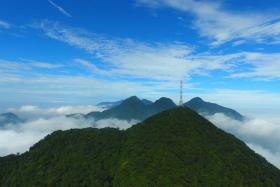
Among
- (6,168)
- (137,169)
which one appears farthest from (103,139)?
(6,168)

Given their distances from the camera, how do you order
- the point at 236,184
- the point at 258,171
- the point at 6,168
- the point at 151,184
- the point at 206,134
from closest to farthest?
the point at 151,184 < the point at 236,184 < the point at 258,171 < the point at 206,134 < the point at 6,168

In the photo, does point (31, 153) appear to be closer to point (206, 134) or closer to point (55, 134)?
→ point (55, 134)

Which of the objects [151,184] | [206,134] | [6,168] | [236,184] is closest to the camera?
[151,184]

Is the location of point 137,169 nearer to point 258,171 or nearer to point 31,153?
point 258,171

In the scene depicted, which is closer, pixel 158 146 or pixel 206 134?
pixel 158 146

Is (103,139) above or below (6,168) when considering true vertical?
above

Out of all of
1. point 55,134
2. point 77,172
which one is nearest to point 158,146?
point 77,172
